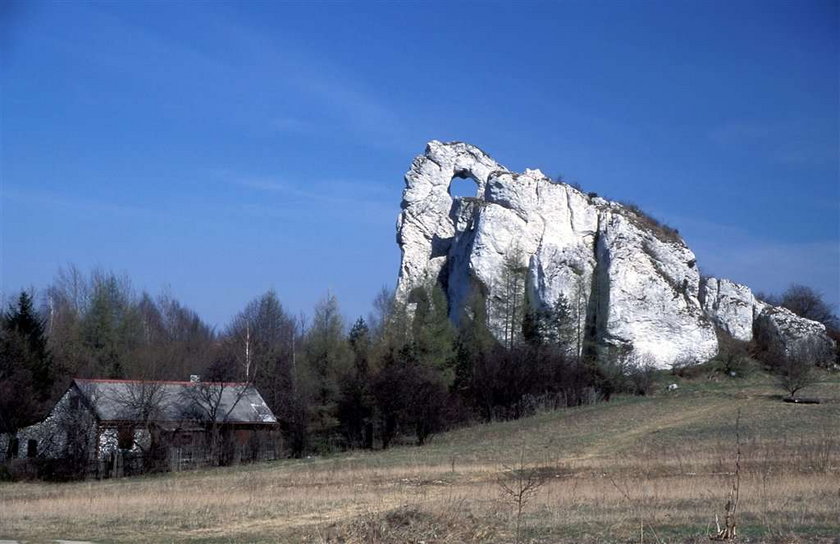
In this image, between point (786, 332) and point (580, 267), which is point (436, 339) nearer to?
point (580, 267)

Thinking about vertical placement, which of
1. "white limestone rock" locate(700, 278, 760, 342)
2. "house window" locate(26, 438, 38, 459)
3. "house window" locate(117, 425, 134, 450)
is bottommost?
"house window" locate(26, 438, 38, 459)

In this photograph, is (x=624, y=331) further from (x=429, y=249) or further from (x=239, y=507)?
(x=239, y=507)

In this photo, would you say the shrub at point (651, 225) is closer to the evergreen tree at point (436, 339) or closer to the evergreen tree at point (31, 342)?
the evergreen tree at point (436, 339)

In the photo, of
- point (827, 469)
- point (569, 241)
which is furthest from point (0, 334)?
point (827, 469)

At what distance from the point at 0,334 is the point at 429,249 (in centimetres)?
3512

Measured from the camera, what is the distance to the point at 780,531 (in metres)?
12.1

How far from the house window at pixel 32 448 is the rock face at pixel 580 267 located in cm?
3243

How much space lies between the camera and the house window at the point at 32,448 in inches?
1824

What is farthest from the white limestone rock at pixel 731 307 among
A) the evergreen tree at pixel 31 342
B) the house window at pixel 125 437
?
the evergreen tree at pixel 31 342

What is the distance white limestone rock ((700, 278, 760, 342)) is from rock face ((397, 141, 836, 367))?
8 cm

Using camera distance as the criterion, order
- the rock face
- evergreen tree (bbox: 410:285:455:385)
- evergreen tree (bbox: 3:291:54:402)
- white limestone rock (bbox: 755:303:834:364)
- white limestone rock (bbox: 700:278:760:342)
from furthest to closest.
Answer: white limestone rock (bbox: 700:278:760:342) < the rock face < white limestone rock (bbox: 755:303:834:364) < evergreen tree (bbox: 410:285:455:385) < evergreen tree (bbox: 3:291:54:402)

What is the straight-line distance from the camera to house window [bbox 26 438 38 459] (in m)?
46.3

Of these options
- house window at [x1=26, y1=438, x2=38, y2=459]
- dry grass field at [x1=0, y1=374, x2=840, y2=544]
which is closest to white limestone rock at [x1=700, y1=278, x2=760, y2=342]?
dry grass field at [x1=0, y1=374, x2=840, y2=544]

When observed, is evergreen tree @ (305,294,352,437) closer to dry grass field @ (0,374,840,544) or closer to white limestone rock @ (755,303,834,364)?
dry grass field @ (0,374,840,544)
